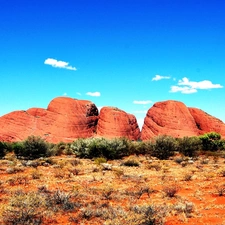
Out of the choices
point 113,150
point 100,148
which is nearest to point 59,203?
point 100,148

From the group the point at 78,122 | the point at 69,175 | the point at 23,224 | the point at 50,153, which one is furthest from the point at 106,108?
the point at 23,224

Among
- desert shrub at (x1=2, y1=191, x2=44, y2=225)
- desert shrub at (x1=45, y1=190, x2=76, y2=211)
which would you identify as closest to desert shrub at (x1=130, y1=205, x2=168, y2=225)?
desert shrub at (x1=45, y1=190, x2=76, y2=211)

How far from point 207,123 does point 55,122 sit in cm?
2582

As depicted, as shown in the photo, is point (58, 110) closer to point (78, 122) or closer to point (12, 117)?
point (78, 122)

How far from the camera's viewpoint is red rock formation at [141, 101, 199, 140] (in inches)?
1800

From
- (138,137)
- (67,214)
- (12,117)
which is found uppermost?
(12,117)

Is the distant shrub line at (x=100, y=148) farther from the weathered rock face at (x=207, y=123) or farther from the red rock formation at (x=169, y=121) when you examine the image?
the weathered rock face at (x=207, y=123)

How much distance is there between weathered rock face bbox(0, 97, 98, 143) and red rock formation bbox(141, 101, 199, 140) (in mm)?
9575

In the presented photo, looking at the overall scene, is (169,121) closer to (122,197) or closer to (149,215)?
(122,197)

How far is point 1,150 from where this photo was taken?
24297 millimetres

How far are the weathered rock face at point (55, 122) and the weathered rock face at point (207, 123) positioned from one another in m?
17.9

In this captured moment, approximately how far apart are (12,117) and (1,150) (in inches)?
913

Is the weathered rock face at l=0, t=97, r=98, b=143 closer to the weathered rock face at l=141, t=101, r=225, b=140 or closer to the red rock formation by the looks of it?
the red rock formation

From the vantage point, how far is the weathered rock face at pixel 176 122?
4584cm
